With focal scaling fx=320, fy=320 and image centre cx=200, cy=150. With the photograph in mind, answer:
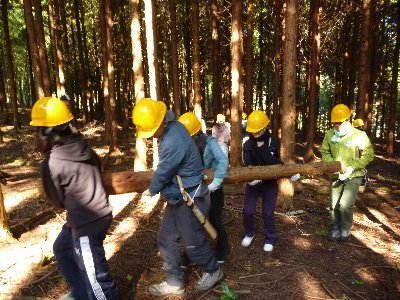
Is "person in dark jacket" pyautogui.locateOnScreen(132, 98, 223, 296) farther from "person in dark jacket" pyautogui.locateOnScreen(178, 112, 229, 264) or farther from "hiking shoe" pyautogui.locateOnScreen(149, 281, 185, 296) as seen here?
"person in dark jacket" pyautogui.locateOnScreen(178, 112, 229, 264)

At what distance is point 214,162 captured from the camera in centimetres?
446

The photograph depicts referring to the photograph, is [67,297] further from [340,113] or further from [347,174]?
[340,113]

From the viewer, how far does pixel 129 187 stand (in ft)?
12.8

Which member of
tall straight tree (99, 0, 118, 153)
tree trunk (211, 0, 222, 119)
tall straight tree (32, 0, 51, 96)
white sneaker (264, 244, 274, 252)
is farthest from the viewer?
tree trunk (211, 0, 222, 119)

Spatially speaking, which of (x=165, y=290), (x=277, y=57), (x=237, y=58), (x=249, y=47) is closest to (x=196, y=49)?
(x=249, y=47)

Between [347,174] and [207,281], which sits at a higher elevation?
[347,174]

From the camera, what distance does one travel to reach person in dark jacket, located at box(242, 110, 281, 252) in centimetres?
474

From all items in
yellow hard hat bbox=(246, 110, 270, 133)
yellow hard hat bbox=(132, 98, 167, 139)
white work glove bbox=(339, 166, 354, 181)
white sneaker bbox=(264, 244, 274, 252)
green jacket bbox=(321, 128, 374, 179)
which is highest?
yellow hard hat bbox=(132, 98, 167, 139)

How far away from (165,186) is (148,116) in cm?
82

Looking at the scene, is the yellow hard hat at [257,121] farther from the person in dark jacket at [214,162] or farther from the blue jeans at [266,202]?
the blue jeans at [266,202]

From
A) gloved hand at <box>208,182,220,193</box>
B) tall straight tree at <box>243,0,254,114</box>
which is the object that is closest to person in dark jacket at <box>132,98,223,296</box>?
gloved hand at <box>208,182,220,193</box>

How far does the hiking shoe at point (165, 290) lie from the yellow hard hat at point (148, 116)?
185 cm

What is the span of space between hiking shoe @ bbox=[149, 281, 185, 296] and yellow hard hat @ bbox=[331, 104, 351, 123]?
355 centimetres

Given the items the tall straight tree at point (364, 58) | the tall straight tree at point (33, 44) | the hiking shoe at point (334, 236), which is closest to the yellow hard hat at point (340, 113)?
the hiking shoe at point (334, 236)
